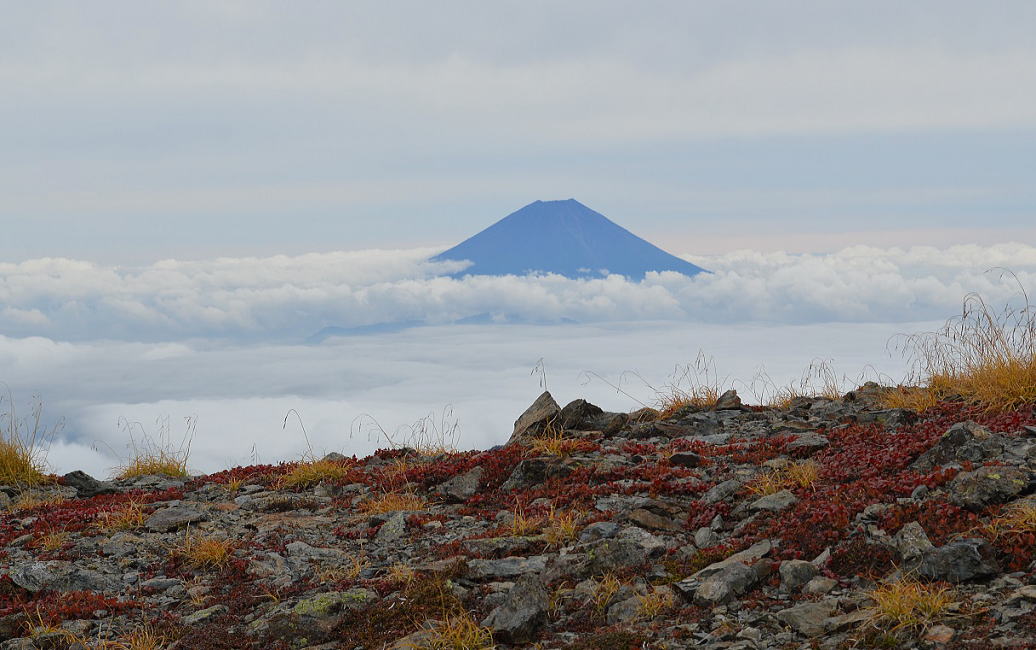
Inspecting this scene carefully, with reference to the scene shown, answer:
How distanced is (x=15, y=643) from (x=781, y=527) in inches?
303

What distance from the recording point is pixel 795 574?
7.53m

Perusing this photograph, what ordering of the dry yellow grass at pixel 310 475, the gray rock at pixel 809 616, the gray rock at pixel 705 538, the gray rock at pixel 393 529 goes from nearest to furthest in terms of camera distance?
the gray rock at pixel 809 616, the gray rock at pixel 705 538, the gray rock at pixel 393 529, the dry yellow grass at pixel 310 475

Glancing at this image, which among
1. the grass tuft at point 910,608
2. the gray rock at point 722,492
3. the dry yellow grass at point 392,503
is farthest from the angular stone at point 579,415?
the grass tuft at point 910,608

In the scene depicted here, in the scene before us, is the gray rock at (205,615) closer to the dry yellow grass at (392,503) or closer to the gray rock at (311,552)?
the gray rock at (311,552)

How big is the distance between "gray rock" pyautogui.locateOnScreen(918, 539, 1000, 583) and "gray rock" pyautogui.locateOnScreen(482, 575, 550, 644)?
10.2 feet

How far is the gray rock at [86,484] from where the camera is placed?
15578mm

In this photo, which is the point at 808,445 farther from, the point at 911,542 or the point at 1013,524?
the point at 911,542

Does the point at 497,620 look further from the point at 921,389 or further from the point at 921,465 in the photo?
the point at 921,389

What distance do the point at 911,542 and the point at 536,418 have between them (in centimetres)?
832

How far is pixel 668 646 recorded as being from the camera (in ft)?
21.8

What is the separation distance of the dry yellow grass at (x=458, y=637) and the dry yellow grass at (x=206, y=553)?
4.10m

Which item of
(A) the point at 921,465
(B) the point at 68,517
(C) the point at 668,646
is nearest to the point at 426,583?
(C) the point at 668,646

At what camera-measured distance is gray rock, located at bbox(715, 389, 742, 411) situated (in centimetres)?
1634

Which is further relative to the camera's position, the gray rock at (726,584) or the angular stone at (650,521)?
the angular stone at (650,521)
